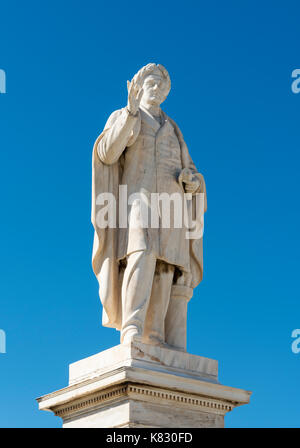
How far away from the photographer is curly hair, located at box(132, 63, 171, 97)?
493 inches

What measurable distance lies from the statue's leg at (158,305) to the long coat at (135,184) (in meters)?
0.22

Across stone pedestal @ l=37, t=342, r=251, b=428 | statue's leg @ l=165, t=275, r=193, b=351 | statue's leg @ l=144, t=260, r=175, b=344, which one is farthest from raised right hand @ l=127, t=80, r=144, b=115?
stone pedestal @ l=37, t=342, r=251, b=428

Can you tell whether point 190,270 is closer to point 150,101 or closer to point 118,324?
point 118,324

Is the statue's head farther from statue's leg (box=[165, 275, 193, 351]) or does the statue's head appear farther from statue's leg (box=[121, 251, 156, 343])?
statue's leg (box=[165, 275, 193, 351])

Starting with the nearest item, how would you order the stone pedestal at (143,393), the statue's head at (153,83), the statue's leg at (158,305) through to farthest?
1. the stone pedestal at (143,393)
2. the statue's leg at (158,305)
3. the statue's head at (153,83)

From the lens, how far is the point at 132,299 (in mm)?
11570

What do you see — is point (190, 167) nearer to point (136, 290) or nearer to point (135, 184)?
point (135, 184)

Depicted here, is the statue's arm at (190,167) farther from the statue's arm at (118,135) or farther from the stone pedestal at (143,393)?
the stone pedestal at (143,393)

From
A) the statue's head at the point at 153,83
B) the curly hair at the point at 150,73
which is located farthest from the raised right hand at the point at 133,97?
the statue's head at the point at 153,83

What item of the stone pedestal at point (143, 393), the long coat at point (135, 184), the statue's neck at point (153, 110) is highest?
the statue's neck at point (153, 110)

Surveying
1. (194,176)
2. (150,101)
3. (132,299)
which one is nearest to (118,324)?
(132,299)

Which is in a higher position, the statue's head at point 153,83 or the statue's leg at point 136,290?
the statue's head at point 153,83

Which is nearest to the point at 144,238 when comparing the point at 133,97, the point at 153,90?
the point at 133,97

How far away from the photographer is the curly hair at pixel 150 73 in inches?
493
